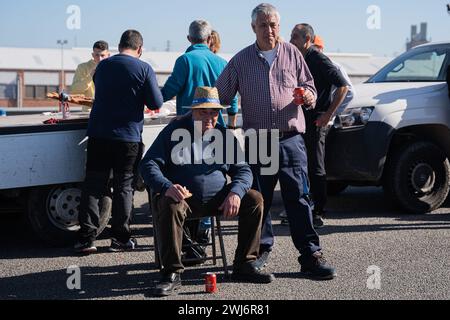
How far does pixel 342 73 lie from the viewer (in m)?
8.00

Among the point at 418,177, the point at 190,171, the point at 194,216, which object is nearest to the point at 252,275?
the point at 194,216

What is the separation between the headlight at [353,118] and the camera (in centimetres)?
877

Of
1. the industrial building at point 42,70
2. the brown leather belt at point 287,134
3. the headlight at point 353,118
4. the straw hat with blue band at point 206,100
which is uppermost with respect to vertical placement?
the industrial building at point 42,70

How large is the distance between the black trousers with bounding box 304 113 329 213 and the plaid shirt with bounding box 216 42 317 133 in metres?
1.62

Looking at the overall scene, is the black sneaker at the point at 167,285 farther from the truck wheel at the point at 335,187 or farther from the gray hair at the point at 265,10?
the truck wheel at the point at 335,187

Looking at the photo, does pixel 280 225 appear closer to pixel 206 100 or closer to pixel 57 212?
pixel 57 212

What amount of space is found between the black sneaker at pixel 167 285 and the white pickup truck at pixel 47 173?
5.63ft

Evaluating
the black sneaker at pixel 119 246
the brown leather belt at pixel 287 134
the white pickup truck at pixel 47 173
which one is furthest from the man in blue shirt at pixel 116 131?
the brown leather belt at pixel 287 134

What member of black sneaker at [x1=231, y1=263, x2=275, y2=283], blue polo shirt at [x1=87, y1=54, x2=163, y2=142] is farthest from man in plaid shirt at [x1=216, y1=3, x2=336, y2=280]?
blue polo shirt at [x1=87, y1=54, x2=163, y2=142]

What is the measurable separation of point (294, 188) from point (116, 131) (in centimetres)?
174

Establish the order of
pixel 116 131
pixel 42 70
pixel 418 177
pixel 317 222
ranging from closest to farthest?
pixel 116 131 → pixel 317 222 → pixel 418 177 → pixel 42 70

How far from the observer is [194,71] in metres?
7.20
